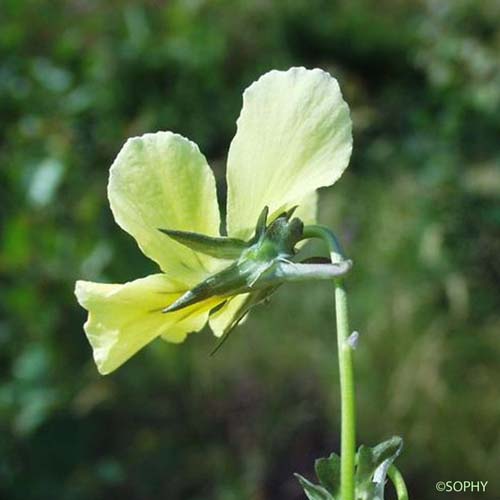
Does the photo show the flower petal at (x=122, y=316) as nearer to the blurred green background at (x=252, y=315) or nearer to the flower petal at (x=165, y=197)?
the flower petal at (x=165, y=197)

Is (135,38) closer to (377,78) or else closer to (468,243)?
(468,243)

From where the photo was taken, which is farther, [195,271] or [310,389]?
[310,389]

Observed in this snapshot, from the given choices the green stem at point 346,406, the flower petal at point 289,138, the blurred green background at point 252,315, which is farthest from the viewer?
the blurred green background at point 252,315

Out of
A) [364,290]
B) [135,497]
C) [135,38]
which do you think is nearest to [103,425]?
[135,497]

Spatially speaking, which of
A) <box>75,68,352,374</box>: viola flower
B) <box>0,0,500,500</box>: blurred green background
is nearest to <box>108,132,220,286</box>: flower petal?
<box>75,68,352,374</box>: viola flower

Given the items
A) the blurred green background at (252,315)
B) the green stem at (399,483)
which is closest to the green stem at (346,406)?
the green stem at (399,483)

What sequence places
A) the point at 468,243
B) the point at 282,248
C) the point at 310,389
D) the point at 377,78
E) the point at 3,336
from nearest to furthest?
the point at 282,248, the point at 3,336, the point at 468,243, the point at 310,389, the point at 377,78
